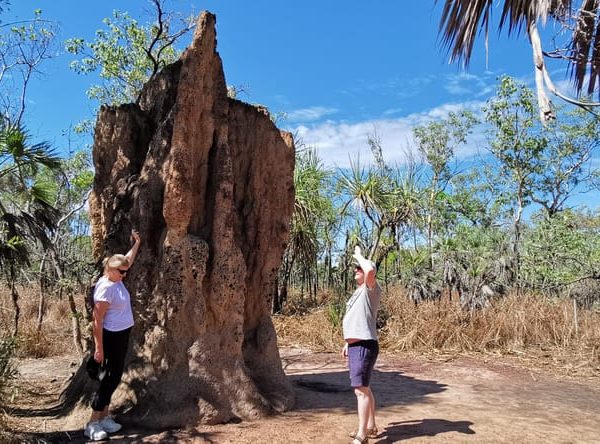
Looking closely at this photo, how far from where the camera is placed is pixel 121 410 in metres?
4.86

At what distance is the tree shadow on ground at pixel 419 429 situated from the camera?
4.79m

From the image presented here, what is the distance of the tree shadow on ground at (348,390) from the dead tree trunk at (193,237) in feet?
1.65

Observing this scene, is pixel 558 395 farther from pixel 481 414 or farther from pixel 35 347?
pixel 35 347

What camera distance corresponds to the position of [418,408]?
590 cm

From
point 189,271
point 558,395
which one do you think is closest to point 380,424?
point 189,271

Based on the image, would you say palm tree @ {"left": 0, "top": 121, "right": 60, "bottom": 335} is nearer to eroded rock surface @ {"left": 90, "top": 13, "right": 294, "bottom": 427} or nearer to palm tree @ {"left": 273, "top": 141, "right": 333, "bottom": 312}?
eroded rock surface @ {"left": 90, "top": 13, "right": 294, "bottom": 427}

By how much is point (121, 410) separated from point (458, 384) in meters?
4.67

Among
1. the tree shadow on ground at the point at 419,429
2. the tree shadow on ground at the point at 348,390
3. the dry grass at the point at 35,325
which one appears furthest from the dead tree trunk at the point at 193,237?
the dry grass at the point at 35,325

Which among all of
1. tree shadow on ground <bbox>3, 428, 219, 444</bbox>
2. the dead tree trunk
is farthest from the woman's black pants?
the dead tree trunk

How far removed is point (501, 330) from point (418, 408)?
4696mm

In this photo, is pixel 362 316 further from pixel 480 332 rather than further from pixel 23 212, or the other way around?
pixel 480 332

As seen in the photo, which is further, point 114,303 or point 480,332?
point 480,332

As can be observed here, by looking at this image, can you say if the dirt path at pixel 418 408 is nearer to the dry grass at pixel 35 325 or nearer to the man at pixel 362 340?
the man at pixel 362 340

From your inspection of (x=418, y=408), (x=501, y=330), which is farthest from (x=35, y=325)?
(x=501, y=330)
